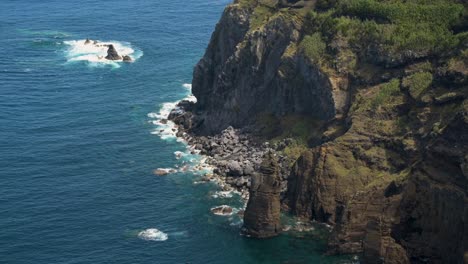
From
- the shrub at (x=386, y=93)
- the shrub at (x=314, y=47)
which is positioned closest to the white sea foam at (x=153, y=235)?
the shrub at (x=386, y=93)

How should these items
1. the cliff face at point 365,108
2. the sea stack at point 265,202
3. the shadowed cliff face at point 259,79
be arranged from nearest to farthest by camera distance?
the cliff face at point 365,108
the sea stack at point 265,202
the shadowed cliff face at point 259,79

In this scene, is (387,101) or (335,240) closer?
(335,240)

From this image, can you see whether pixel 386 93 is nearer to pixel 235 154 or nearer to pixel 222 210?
pixel 235 154

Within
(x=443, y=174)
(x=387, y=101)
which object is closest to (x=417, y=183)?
(x=443, y=174)

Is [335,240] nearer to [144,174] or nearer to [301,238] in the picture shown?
[301,238]

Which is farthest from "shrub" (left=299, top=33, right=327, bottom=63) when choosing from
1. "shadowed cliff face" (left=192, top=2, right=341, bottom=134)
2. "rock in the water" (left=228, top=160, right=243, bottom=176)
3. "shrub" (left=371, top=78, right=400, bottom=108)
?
"rock in the water" (left=228, top=160, right=243, bottom=176)

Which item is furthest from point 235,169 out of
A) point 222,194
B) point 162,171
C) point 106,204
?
point 106,204

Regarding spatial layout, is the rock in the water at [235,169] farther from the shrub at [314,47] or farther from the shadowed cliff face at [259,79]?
the shrub at [314,47]
